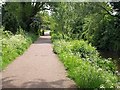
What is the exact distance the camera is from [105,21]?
32375 millimetres

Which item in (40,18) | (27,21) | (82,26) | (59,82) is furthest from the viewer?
(40,18)

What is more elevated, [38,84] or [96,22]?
[96,22]

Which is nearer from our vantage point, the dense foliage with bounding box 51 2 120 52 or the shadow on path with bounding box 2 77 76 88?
the shadow on path with bounding box 2 77 76 88

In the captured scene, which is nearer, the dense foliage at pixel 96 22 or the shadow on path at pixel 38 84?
the shadow on path at pixel 38 84

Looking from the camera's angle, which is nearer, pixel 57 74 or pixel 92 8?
pixel 57 74

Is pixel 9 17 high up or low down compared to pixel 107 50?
up

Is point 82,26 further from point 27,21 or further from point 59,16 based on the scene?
point 27,21

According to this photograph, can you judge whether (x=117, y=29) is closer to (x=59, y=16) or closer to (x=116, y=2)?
(x=116, y=2)

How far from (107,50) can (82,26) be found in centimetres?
616

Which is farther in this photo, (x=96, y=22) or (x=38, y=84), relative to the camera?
(x=96, y=22)

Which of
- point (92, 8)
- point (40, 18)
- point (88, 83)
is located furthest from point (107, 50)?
point (40, 18)

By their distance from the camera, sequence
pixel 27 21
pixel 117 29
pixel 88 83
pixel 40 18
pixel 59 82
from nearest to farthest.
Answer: pixel 88 83, pixel 59 82, pixel 117 29, pixel 27 21, pixel 40 18

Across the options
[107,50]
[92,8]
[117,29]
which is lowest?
[107,50]

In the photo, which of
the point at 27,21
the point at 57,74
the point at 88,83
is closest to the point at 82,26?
the point at 27,21
